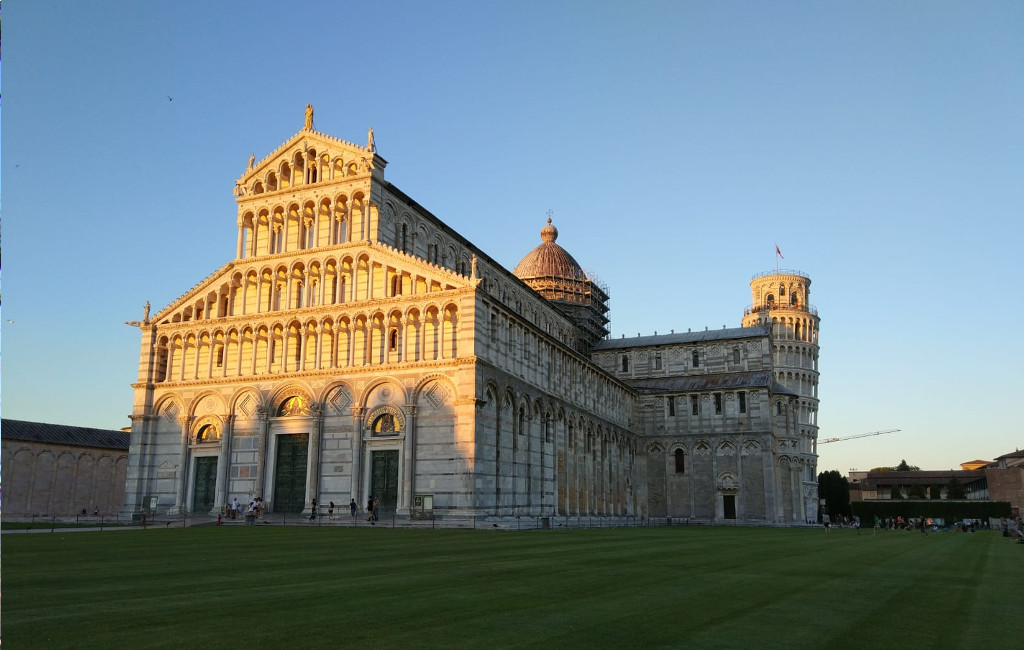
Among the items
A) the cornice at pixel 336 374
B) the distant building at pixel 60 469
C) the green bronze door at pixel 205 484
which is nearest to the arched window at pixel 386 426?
the cornice at pixel 336 374

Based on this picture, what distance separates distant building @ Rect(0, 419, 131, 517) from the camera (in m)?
59.9

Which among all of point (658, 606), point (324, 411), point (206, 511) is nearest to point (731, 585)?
point (658, 606)

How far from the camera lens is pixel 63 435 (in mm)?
66000

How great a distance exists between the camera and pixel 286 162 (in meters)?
53.0

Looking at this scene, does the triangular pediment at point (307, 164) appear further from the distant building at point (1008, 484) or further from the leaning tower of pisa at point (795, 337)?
the distant building at point (1008, 484)

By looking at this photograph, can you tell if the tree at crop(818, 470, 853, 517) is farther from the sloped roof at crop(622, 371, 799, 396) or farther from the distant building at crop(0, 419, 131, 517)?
the distant building at crop(0, 419, 131, 517)

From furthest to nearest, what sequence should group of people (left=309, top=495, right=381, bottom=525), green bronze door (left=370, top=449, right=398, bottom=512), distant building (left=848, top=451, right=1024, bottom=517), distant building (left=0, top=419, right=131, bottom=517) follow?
distant building (left=848, top=451, right=1024, bottom=517), distant building (left=0, top=419, right=131, bottom=517), green bronze door (left=370, top=449, right=398, bottom=512), group of people (left=309, top=495, right=381, bottom=525)

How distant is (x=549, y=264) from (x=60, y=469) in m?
51.2

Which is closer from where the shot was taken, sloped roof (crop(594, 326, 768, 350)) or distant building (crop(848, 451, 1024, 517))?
sloped roof (crop(594, 326, 768, 350))

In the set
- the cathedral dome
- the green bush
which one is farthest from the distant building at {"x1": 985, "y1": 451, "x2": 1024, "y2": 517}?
the cathedral dome

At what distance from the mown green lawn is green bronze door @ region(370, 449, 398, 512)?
80.1 feet

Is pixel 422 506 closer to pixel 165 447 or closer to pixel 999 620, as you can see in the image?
pixel 165 447

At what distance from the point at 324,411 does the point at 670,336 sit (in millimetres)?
47579

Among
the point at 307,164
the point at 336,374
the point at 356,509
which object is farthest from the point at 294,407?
the point at 307,164
